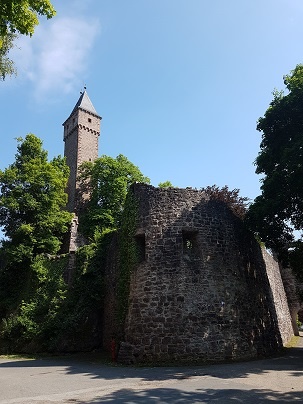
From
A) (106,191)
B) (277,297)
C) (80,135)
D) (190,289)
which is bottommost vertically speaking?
(190,289)

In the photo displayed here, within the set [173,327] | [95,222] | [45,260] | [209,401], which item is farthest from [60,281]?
[95,222]

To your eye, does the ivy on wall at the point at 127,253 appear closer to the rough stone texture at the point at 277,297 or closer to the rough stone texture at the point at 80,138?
the rough stone texture at the point at 277,297

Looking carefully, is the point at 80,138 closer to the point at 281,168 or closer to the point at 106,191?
the point at 106,191

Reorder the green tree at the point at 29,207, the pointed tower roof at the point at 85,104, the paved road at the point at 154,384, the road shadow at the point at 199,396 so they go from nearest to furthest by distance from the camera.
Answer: the road shadow at the point at 199,396
the paved road at the point at 154,384
the green tree at the point at 29,207
the pointed tower roof at the point at 85,104

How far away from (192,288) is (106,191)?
22046 mm

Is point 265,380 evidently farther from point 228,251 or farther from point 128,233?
point 128,233

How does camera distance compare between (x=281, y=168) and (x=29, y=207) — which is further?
(x=29, y=207)

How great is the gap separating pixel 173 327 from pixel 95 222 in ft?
68.9

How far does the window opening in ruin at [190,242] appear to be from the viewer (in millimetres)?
13695

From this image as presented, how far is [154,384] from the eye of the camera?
848 centimetres

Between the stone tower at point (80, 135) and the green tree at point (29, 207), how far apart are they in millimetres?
14468

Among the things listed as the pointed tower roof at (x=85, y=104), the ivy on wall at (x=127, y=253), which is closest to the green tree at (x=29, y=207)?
the ivy on wall at (x=127, y=253)

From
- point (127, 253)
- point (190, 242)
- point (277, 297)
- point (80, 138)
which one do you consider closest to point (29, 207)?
point (127, 253)

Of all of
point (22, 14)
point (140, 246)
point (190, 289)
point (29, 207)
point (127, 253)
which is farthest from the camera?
point (29, 207)
